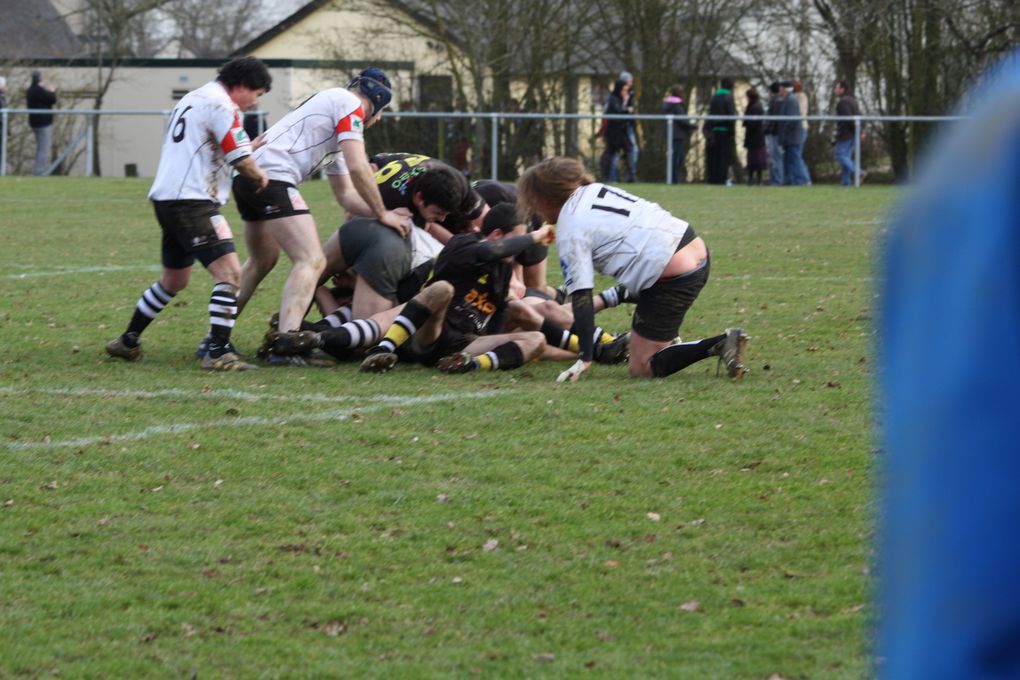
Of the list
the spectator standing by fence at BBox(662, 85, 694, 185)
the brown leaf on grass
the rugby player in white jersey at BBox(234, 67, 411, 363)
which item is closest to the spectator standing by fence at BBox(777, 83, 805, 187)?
the spectator standing by fence at BBox(662, 85, 694, 185)

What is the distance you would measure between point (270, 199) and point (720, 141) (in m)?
20.2

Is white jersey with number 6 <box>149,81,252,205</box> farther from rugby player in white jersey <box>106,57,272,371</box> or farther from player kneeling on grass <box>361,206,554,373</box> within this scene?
player kneeling on grass <box>361,206,554,373</box>

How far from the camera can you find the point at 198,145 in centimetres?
759

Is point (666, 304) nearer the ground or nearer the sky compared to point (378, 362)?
nearer the sky

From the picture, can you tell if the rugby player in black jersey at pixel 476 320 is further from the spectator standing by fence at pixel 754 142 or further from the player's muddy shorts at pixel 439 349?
the spectator standing by fence at pixel 754 142

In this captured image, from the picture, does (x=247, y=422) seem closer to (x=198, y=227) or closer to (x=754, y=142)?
(x=198, y=227)

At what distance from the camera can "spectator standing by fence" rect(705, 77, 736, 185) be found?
88.7ft

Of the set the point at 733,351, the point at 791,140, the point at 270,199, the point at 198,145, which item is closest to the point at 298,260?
the point at 270,199

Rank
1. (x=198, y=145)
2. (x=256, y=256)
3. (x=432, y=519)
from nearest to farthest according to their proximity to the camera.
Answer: (x=432, y=519) → (x=198, y=145) → (x=256, y=256)

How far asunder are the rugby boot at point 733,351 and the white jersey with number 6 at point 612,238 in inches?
18.1

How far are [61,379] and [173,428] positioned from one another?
1.49m

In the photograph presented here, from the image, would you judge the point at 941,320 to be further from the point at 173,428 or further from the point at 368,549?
the point at 173,428

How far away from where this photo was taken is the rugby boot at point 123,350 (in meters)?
8.07

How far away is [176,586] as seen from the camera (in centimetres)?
411
